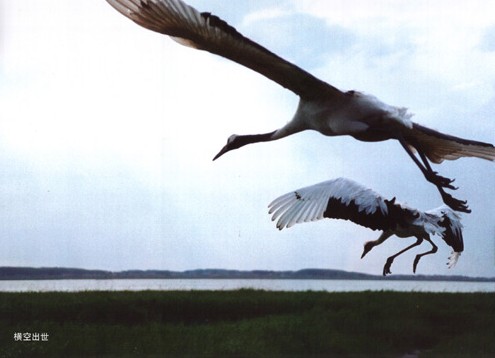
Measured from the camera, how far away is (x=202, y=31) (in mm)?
4102

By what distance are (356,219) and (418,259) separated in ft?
1.94

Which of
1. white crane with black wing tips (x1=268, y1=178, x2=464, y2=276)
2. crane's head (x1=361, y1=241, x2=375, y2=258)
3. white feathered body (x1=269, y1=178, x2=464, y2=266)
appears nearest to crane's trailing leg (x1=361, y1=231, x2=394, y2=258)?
crane's head (x1=361, y1=241, x2=375, y2=258)

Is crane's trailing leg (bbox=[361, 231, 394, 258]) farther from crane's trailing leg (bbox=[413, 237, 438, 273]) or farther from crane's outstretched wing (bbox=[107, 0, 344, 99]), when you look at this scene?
crane's outstretched wing (bbox=[107, 0, 344, 99])

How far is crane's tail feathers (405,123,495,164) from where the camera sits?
4.95 m

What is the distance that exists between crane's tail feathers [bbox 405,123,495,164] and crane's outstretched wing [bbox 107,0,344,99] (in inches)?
40.0
